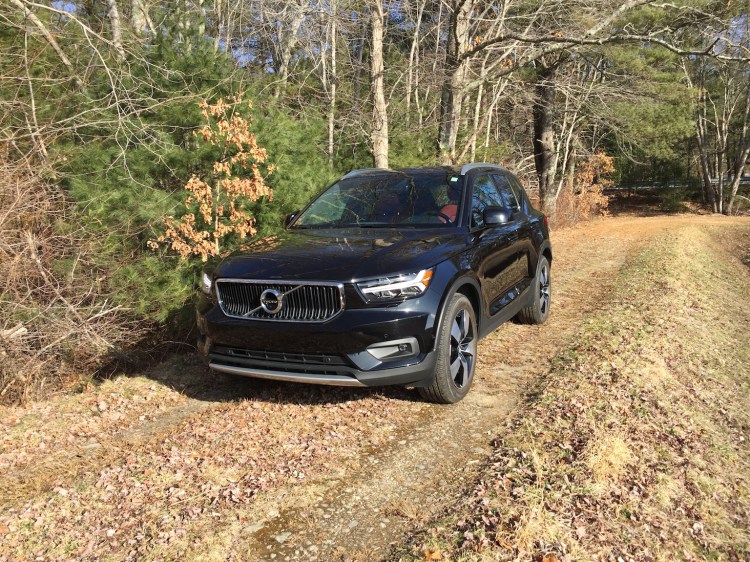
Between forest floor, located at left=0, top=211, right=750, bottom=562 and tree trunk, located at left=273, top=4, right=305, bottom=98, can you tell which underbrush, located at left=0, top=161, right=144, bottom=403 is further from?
tree trunk, located at left=273, top=4, right=305, bottom=98

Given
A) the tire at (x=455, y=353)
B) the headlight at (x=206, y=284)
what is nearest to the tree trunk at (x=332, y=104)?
the headlight at (x=206, y=284)

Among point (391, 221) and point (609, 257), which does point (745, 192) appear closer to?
point (609, 257)

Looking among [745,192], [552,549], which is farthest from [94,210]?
[745,192]

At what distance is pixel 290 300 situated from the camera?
3.84 metres

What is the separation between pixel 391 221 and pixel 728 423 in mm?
3173

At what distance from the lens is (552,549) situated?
266cm

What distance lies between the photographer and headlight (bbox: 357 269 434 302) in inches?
146

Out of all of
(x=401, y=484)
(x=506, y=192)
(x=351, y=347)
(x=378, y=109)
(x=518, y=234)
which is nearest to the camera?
(x=401, y=484)

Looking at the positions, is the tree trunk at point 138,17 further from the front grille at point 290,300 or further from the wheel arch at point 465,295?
the wheel arch at point 465,295

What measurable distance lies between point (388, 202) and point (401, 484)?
8.58 ft

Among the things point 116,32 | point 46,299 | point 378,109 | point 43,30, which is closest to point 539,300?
point 46,299

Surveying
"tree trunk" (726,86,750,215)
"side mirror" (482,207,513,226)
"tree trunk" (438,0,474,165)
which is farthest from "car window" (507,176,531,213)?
"tree trunk" (726,86,750,215)

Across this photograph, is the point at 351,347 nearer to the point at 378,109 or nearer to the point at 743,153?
the point at 378,109

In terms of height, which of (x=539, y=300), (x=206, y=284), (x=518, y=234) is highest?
(x=518, y=234)
